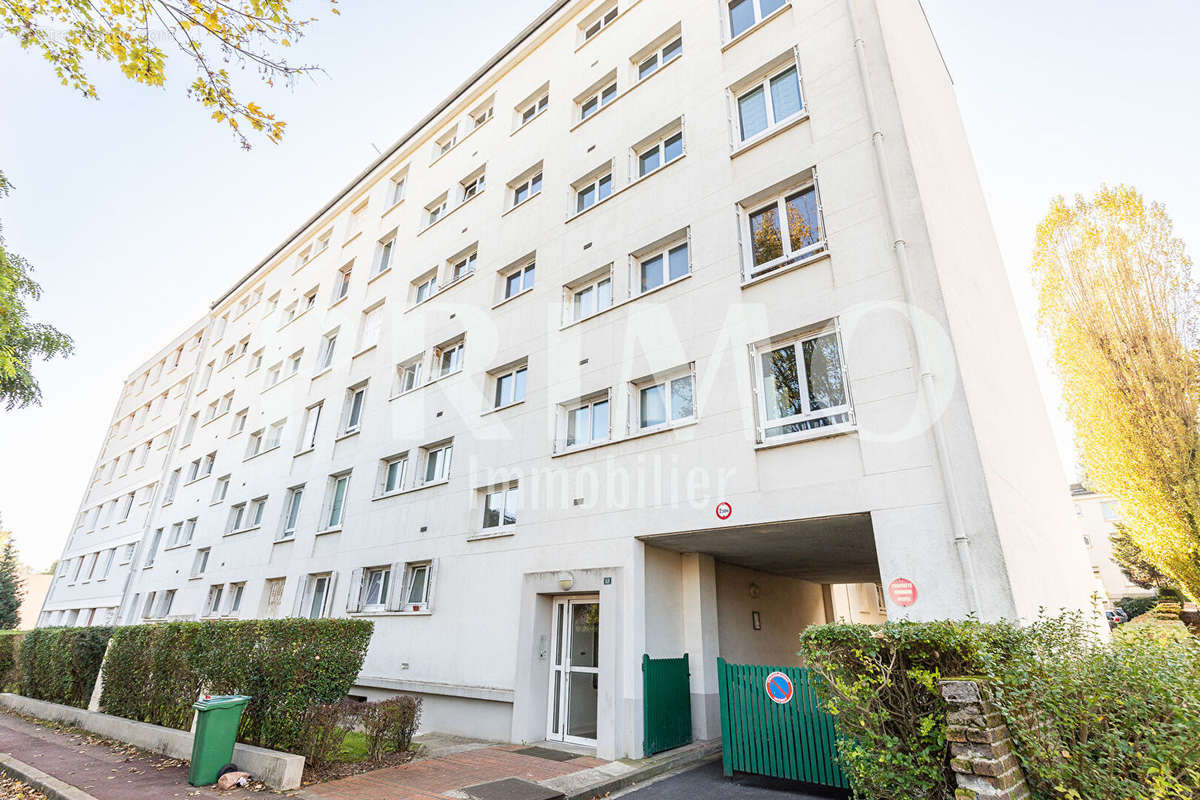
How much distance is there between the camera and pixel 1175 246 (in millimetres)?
16609

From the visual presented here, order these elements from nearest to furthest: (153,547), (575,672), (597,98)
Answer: (575,672), (597,98), (153,547)

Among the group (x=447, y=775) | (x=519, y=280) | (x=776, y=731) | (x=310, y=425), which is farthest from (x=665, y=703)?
(x=310, y=425)

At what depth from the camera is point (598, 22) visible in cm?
1555

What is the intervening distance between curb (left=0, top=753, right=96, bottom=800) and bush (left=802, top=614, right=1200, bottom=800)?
8.24 meters

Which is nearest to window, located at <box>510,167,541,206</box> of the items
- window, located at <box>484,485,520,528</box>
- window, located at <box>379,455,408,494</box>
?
window, located at <box>379,455,408,494</box>

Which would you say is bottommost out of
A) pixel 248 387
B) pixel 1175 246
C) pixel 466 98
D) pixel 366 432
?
pixel 366 432

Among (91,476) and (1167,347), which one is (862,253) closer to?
(1167,347)

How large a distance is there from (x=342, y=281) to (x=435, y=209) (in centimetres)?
537

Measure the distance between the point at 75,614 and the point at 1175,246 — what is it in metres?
48.5

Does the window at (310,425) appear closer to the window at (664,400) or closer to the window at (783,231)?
the window at (664,400)

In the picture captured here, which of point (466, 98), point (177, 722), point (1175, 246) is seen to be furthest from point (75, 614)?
point (1175, 246)

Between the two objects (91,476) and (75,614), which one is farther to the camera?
(91,476)

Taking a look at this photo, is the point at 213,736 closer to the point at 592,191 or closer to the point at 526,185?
the point at 592,191

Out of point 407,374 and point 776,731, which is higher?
point 407,374
